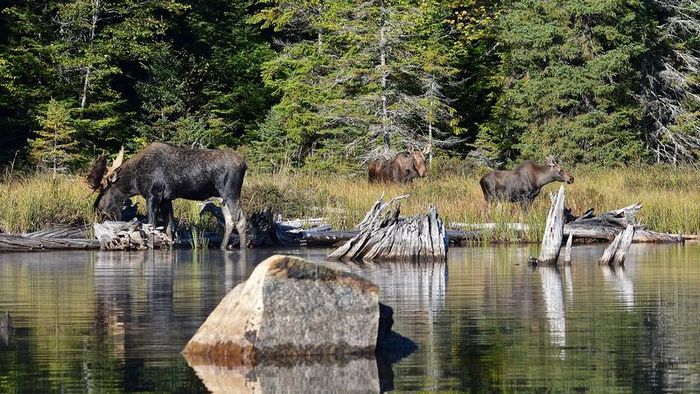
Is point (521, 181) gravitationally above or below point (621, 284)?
above

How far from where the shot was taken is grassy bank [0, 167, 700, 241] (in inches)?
1039

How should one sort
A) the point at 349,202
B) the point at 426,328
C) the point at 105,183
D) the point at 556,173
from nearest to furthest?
the point at 426,328 → the point at 105,183 → the point at 349,202 → the point at 556,173

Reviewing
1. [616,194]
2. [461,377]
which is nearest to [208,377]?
[461,377]

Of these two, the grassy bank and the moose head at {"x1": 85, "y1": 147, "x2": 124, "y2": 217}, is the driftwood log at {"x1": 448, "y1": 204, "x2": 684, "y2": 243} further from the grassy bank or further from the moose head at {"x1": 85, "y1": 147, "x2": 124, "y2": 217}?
the moose head at {"x1": 85, "y1": 147, "x2": 124, "y2": 217}

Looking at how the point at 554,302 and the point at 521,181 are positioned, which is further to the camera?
the point at 521,181

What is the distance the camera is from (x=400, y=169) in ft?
121

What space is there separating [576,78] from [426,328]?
38.1 meters

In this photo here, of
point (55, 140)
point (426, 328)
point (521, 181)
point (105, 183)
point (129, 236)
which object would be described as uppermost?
point (55, 140)

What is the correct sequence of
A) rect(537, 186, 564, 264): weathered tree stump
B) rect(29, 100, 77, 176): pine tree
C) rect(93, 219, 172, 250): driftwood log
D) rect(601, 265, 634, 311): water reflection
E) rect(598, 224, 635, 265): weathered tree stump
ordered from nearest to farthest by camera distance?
rect(601, 265, 634, 311): water reflection → rect(537, 186, 564, 264): weathered tree stump → rect(598, 224, 635, 265): weathered tree stump → rect(93, 219, 172, 250): driftwood log → rect(29, 100, 77, 176): pine tree

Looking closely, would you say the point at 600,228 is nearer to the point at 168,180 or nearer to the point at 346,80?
the point at 168,180

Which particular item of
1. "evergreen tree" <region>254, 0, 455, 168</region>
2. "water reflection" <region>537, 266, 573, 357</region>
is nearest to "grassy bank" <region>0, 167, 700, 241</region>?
"water reflection" <region>537, 266, 573, 357</region>

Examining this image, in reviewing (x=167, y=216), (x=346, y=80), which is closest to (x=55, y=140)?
(x=346, y=80)

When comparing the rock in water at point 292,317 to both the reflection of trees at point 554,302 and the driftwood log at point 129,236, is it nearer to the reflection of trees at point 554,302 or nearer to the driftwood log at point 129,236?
the reflection of trees at point 554,302

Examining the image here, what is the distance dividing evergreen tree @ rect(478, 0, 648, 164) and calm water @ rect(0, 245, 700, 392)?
28803mm
